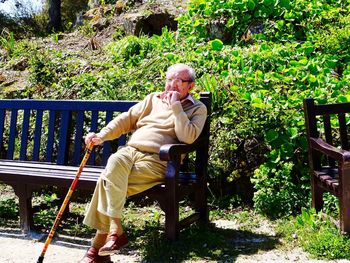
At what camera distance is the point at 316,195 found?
466 centimetres

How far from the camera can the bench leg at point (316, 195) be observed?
465cm

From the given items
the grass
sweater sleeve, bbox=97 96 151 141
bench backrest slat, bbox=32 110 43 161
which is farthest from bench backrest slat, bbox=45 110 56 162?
sweater sleeve, bbox=97 96 151 141

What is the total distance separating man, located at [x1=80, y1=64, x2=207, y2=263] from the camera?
408 centimetres

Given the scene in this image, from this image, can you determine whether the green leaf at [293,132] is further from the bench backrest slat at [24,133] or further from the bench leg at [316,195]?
the bench backrest slat at [24,133]

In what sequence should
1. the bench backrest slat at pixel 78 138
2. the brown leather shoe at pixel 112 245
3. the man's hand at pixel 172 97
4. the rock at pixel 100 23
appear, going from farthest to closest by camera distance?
the rock at pixel 100 23, the bench backrest slat at pixel 78 138, the man's hand at pixel 172 97, the brown leather shoe at pixel 112 245

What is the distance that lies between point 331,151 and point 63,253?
221cm

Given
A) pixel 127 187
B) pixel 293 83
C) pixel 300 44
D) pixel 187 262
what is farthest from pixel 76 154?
pixel 300 44

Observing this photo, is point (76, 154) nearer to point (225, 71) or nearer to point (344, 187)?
point (225, 71)

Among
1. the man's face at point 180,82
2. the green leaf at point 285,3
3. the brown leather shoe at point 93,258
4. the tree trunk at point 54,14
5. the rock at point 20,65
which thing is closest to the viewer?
the brown leather shoe at point 93,258

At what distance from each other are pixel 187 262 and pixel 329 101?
2.38 metres

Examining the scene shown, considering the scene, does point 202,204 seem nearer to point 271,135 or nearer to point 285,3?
point 271,135

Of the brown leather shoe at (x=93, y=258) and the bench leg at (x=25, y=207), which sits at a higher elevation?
the bench leg at (x=25, y=207)

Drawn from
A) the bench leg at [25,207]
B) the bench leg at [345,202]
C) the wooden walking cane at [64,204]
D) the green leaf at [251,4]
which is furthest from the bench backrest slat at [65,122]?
the green leaf at [251,4]

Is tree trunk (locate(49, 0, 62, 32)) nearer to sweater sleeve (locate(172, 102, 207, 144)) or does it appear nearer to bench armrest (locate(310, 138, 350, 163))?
sweater sleeve (locate(172, 102, 207, 144))
